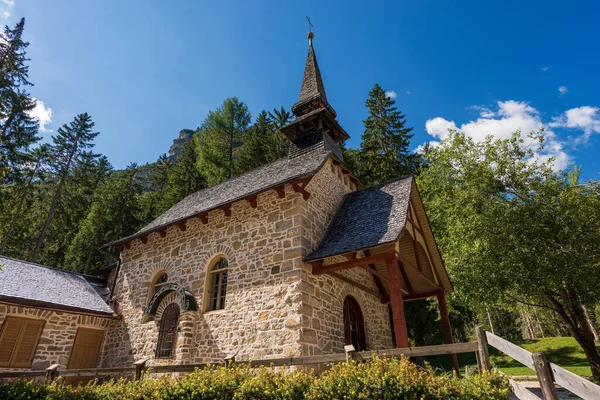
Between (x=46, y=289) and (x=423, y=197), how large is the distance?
1915cm

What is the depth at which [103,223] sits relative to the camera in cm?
2512

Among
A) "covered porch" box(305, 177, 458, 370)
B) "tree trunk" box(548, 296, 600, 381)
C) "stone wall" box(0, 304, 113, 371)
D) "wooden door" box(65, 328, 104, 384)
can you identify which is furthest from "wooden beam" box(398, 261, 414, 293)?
"stone wall" box(0, 304, 113, 371)

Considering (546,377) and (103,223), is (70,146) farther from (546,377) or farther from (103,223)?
(546,377)

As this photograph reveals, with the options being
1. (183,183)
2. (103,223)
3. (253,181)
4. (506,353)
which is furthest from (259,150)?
(506,353)

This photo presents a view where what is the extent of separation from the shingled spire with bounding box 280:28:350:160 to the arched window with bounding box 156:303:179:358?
746 centimetres

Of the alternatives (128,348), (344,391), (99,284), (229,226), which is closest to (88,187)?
(99,284)

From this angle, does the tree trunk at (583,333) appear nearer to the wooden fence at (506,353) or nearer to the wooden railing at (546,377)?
the wooden fence at (506,353)

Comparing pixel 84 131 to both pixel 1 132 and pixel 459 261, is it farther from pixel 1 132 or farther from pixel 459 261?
pixel 459 261

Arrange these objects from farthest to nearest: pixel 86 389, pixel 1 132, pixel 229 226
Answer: pixel 1 132 < pixel 229 226 < pixel 86 389

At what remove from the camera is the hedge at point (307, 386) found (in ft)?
13.6

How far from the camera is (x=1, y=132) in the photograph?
59.8 feet

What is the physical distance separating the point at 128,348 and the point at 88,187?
2009 cm

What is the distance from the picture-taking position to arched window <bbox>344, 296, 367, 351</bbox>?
32.1 feet

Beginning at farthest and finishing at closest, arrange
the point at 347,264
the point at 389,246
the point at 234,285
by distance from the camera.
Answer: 1. the point at 234,285
2. the point at 347,264
3. the point at 389,246
